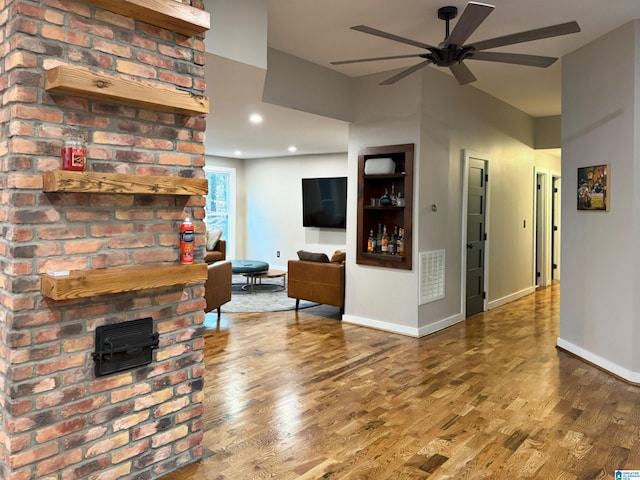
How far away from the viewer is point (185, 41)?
2.30m

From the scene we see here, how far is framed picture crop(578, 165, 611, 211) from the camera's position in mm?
3963

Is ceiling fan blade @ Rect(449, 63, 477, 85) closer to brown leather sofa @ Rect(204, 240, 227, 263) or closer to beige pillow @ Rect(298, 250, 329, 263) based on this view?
beige pillow @ Rect(298, 250, 329, 263)

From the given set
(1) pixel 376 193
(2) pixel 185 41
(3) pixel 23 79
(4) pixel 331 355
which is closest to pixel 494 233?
(1) pixel 376 193

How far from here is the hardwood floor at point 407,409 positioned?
2.45m

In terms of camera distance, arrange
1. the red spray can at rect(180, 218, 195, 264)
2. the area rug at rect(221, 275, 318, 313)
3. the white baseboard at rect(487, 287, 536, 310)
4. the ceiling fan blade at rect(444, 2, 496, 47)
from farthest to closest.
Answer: the white baseboard at rect(487, 287, 536, 310) < the area rug at rect(221, 275, 318, 313) < the ceiling fan blade at rect(444, 2, 496, 47) < the red spray can at rect(180, 218, 195, 264)

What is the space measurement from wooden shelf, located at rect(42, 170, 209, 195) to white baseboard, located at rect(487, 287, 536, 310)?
17.0 ft

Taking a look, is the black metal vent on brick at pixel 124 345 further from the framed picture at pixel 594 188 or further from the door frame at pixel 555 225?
the door frame at pixel 555 225

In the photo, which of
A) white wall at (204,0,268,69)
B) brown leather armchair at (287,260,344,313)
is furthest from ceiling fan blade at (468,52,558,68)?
brown leather armchair at (287,260,344,313)

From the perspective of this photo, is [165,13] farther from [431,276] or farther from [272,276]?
[272,276]

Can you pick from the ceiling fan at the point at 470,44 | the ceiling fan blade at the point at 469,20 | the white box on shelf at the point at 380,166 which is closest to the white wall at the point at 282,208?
the white box on shelf at the point at 380,166

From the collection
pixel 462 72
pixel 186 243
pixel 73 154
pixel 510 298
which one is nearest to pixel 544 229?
pixel 510 298

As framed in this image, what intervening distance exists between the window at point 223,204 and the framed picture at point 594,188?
7.01 metres

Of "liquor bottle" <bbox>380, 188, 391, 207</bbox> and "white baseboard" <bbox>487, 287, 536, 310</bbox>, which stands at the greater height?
"liquor bottle" <bbox>380, 188, 391, 207</bbox>

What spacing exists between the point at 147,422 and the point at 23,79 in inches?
61.6
